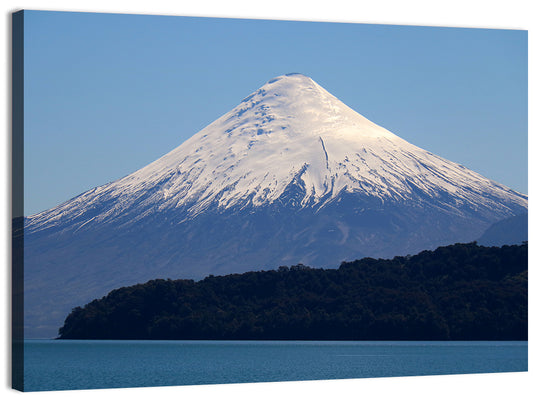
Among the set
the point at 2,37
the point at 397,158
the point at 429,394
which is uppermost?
the point at 397,158

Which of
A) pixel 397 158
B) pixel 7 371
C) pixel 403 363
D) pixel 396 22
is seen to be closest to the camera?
pixel 7 371

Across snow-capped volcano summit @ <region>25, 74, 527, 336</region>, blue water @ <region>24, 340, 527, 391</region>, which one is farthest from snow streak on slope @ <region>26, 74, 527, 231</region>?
blue water @ <region>24, 340, 527, 391</region>

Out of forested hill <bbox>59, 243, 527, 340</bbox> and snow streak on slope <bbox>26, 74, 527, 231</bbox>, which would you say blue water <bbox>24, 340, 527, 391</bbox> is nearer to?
forested hill <bbox>59, 243, 527, 340</bbox>

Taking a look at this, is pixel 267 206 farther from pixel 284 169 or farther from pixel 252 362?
pixel 252 362

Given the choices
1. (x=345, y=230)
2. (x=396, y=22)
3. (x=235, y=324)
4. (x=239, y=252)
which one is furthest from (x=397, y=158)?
(x=396, y=22)

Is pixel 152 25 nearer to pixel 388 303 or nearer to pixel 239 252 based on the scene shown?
pixel 388 303

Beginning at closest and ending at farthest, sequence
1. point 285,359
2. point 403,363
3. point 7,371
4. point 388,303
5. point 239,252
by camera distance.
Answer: point 7,371 → point 403,363 → point 285,359 → point 388,303 → point 239,252

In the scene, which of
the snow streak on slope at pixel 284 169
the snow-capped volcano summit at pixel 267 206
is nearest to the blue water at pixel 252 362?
the snow-capped volcano summit at pixel 267 206
